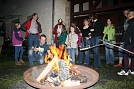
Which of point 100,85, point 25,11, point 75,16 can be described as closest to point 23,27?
point 100,85

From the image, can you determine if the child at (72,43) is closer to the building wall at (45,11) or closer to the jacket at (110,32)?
the jacket at (110,32)

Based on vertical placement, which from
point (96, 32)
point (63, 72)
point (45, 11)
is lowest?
point (63, 72)

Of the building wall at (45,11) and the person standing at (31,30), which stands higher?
the building wall at (45,11)

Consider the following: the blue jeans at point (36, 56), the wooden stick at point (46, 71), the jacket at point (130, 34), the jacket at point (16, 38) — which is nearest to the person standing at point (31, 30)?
the jacket at point (16, 38)

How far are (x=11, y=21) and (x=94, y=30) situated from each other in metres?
13.6

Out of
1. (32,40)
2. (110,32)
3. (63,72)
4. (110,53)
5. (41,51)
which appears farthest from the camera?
(110,53)

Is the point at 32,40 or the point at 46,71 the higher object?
the point at 32,40

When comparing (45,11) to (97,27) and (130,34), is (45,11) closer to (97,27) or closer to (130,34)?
(97,27)

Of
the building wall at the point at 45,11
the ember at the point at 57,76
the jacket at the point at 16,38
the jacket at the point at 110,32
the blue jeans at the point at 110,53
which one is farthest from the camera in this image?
the building wall at the point at 45,11

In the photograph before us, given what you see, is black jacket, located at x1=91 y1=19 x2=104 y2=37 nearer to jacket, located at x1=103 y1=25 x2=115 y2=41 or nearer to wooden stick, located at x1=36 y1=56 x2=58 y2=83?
jacket, located at x1=103 y1=25 x2=115 y2=41

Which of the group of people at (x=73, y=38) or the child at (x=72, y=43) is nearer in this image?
the group of people at (x=73, y=38)

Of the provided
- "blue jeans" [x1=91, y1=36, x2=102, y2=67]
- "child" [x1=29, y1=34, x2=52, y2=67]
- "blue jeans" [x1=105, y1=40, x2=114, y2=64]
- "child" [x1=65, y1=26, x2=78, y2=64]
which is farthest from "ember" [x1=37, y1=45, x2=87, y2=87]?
"blue jeans" [x1=105, y1=40, x2=114, y2=64]

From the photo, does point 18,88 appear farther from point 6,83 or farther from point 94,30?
point 94,30

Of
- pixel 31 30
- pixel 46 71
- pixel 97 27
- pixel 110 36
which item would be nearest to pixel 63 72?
pixel 46 71
